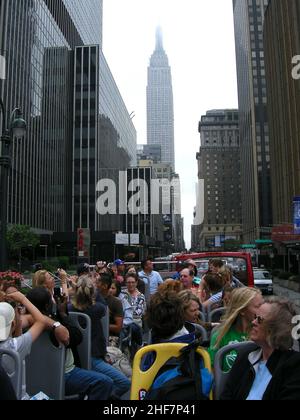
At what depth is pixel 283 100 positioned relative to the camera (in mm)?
69875

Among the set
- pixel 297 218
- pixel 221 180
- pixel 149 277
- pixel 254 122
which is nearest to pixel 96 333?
pixel 149 277

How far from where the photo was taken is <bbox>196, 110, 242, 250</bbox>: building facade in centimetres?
18138

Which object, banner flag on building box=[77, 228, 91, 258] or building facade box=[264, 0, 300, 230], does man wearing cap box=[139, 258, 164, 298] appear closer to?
banner flag on building box=[77, 228, 91, 258]

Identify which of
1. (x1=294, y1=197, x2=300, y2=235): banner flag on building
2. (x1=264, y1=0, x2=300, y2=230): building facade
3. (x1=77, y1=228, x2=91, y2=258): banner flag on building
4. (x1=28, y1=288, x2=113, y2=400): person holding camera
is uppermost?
(x1=264, y1=0, x2=300, y2=230): building facade

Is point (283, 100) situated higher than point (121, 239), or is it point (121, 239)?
point (283, 100)

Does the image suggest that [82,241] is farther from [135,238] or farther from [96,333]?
[135,238]

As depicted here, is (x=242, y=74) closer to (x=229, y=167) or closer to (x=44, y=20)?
(x=229, y=167)

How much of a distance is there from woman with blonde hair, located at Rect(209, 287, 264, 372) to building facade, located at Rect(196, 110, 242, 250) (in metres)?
175

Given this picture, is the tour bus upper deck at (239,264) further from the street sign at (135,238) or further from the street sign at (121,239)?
the street sign at (135,238)

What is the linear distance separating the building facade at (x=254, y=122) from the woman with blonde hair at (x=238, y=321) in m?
115

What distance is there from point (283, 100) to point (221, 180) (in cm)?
11546

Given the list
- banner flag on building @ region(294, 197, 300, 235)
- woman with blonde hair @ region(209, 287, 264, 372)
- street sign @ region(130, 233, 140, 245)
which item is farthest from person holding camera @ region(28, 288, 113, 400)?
street sign @ region(130, 233, 140, 245)


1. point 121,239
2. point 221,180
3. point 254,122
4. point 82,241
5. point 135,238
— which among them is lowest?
point 82,241
